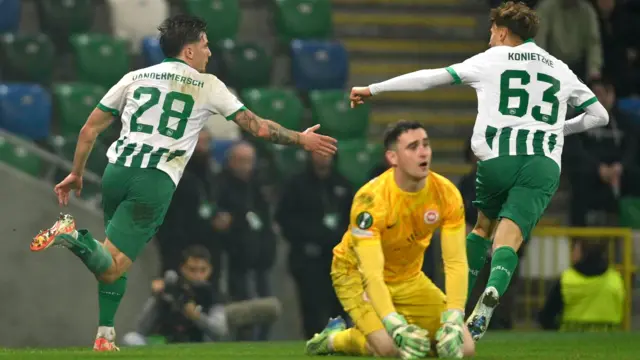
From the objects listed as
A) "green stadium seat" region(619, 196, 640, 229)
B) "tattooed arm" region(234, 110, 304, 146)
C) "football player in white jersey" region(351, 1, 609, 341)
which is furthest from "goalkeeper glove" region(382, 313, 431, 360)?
"green stadium seat" region(619, 196, 640, 229)

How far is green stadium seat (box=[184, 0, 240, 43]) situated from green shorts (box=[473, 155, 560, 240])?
714 cm

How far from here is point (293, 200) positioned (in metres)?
13.7

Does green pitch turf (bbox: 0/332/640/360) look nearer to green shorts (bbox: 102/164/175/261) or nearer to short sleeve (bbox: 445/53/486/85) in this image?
green shorts (bbox: 102/164/175/261)

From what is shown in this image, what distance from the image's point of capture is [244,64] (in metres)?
15.9

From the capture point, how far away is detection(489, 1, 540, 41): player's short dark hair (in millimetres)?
9391

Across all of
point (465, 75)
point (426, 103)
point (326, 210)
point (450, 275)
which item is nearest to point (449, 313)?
point (450, 275)

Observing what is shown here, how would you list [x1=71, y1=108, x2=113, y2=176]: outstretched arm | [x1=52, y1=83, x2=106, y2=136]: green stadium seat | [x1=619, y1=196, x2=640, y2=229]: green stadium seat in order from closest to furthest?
1. [x1=71, y1=108, x2=113, y2=176]: outstretched arm
2. [x1=52, y1=83, x2=106, y2=136]: green stadium seat
3. [x1=619, y1=196, x2=640, y2=229]: green stadium seat

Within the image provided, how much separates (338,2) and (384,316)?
9.76m

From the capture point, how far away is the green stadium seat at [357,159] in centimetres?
1513

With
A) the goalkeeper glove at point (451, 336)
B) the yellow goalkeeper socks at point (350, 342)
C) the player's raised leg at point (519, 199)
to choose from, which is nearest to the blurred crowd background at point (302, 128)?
the player's raised leg at point (519, 199)

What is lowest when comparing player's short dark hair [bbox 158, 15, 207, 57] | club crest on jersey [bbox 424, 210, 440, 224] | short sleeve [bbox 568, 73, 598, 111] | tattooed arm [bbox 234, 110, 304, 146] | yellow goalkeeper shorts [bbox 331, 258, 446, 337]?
yellow goalkeeper shorts [bbox 331, 258, 446, 337]

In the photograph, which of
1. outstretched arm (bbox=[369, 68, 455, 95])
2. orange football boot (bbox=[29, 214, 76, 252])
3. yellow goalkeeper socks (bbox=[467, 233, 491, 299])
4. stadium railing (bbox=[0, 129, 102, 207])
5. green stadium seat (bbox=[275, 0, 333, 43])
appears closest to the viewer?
orange football boot (bbox=[29, 214, 76, 252])

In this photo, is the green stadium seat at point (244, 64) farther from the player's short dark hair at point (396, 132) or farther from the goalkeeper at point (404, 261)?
the player's short dark hair at point (396, 132)

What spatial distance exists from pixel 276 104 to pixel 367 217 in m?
7.39
